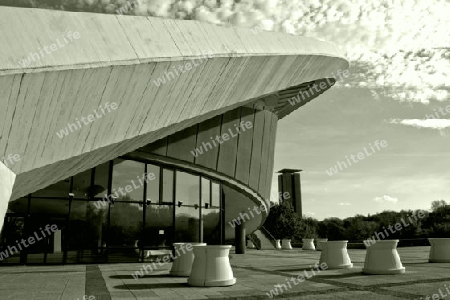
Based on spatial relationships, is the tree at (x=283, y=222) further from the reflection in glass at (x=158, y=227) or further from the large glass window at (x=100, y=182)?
the large glass window at (x=100, y=182)

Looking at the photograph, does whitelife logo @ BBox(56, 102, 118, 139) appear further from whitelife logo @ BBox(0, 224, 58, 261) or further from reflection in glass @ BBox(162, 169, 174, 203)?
whitelife logo @ BBox(0, 224, 58, 261)

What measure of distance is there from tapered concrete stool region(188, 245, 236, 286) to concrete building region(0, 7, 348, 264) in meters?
3.52

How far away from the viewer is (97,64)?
7570 mm

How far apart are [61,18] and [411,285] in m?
9.64

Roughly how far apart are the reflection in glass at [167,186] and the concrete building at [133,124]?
6 cm

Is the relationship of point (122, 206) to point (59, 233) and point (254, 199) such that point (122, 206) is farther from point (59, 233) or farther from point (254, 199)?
point (254, 199)

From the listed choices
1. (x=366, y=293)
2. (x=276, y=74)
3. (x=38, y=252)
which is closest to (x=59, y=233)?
(x=38, y=252)

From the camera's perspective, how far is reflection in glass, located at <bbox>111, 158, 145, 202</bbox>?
60.5 feet

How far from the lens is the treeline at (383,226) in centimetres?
4455

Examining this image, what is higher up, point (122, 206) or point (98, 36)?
point (98, 36)

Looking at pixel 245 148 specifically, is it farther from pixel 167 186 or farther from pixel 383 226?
pixel 383 226

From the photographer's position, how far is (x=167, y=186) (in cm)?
1945

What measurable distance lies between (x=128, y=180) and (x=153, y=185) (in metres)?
1.25

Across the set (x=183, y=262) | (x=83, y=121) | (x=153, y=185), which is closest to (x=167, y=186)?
(x=153, y=185)
